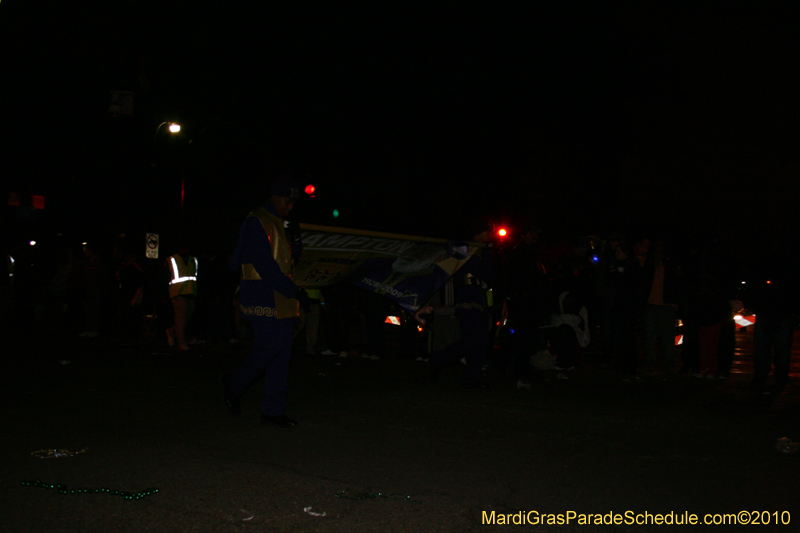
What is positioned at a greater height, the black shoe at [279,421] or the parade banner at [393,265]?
the parade banner at [393,265]

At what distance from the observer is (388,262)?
8.91 meters

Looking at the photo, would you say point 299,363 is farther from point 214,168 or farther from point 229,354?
point 214,168

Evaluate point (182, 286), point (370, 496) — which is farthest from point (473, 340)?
point (182, 286)

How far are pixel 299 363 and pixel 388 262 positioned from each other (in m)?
2.90

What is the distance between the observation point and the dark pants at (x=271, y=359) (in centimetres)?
608

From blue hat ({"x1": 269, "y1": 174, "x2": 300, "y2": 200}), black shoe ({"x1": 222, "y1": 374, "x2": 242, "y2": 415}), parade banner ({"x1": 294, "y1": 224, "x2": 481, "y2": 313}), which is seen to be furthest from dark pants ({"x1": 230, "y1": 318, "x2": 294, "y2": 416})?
parade banner ({"x1": 294, "y1": 224, "x2": 481, "y2": 313})

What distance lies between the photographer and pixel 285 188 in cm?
638

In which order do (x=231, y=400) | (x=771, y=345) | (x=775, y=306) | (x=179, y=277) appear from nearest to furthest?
(x=231, y=400) < (x=775, y=306) < (x=771, y=345) < (x=179, y=277)

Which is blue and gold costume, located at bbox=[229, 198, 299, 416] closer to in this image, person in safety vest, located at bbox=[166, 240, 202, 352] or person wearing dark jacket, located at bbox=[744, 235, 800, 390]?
person wearing dark jacket, located at bbox=[744, 235, 800, 390]

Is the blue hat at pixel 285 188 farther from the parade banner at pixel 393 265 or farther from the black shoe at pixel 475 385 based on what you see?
the black shoe at pixel 475 385

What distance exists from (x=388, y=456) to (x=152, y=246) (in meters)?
17.2

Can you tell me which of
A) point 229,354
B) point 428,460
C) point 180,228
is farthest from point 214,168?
point 428,460

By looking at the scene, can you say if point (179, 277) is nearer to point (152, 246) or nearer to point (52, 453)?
point (52, 453)

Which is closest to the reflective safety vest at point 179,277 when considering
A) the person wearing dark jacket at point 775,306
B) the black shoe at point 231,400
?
the black shoe at point 231,400
